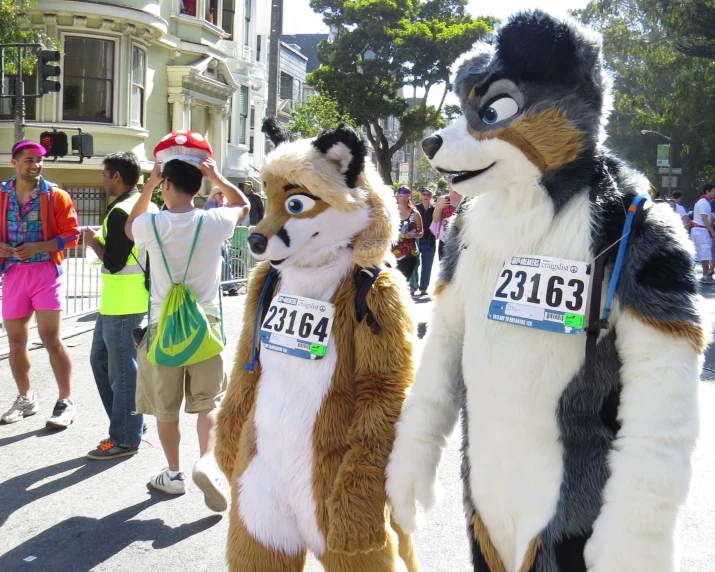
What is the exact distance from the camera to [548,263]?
2.15m

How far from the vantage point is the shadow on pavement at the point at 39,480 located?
450cm

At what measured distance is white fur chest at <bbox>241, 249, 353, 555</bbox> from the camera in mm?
2730

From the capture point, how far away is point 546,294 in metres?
2.12

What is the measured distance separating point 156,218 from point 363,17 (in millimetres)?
37778

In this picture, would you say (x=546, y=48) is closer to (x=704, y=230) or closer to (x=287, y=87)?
(x=704, y=230)

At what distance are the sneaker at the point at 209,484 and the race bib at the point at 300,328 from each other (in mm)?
1339

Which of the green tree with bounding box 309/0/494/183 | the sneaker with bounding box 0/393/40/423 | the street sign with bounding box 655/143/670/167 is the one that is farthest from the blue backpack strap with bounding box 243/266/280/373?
the green tree with bounding box 309/0/494/183

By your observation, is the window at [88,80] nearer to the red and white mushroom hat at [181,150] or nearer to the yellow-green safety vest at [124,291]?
the yellow-green safety vest at [124,291]

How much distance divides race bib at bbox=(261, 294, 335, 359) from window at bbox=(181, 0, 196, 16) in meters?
25.2

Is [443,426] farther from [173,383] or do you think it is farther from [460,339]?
[173,383]

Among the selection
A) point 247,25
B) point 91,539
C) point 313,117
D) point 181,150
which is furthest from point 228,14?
point 91,539

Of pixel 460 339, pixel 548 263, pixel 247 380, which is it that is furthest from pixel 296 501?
pixel 548 263

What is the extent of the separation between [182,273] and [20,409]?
8.21 ft

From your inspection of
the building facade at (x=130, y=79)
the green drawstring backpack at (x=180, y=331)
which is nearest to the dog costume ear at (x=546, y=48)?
the green drawstring backpack at (x=180, y=331)
